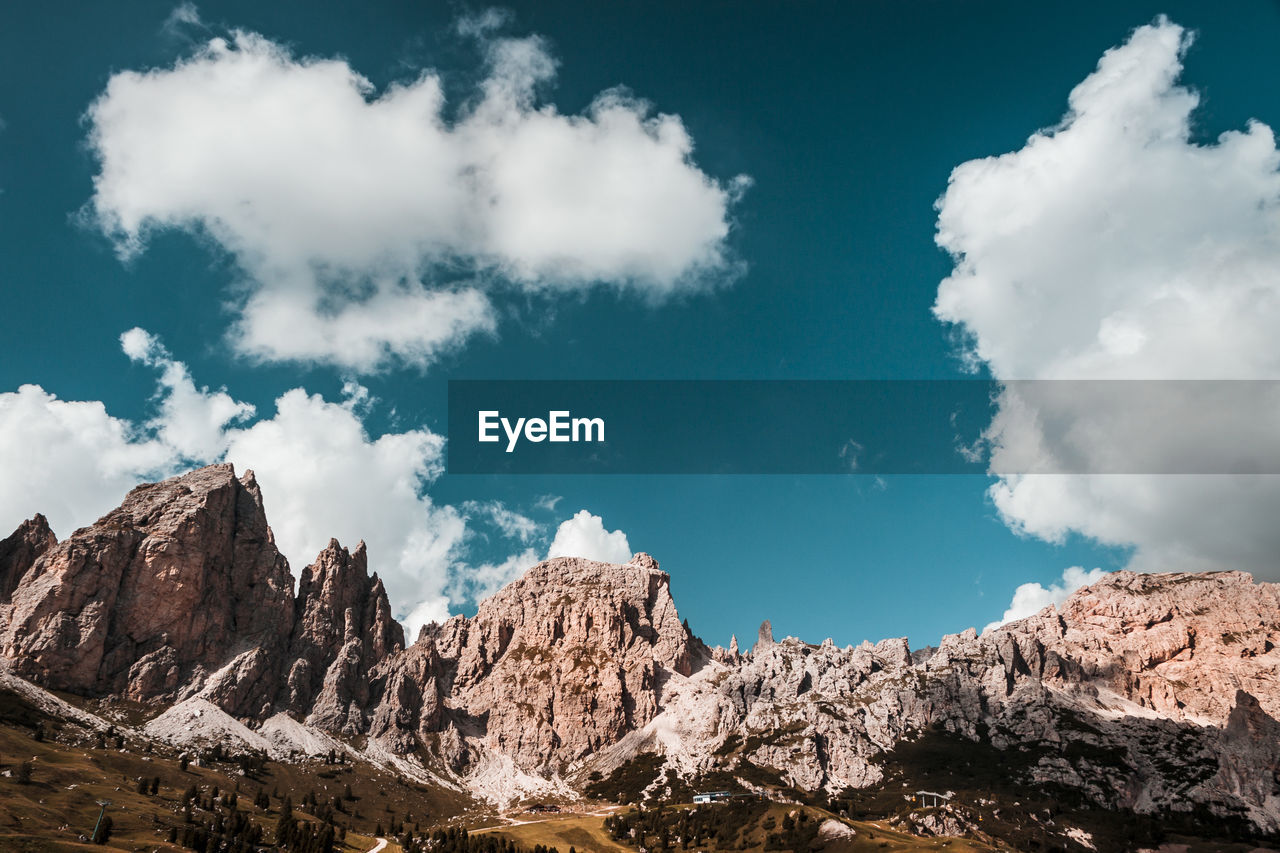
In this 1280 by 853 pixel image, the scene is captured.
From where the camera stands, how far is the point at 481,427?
4407 inches

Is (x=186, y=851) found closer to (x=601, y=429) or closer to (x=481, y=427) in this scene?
(x=481, y=427)

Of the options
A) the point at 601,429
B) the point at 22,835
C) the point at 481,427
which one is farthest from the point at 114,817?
the point at 601,429

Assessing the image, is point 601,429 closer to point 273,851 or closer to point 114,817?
point 273,851

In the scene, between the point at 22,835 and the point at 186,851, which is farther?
the point at 186,851

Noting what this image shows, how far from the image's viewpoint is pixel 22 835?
153 meters

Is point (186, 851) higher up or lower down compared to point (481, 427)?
lower down

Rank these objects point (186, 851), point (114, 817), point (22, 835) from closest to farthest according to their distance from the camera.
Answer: point (22, 835) → point (186, 851) → point (114, 817)

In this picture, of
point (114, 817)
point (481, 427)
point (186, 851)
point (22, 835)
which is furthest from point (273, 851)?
point (481, 427)

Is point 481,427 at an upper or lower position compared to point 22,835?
upper

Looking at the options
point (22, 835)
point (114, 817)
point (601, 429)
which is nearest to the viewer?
point (601, 429)

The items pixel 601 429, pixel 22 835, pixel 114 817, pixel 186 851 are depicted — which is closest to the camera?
pixel 601 429

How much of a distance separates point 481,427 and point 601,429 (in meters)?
18.0

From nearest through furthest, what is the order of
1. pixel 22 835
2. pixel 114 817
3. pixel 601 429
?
pixel 601 429
pixel 22 835
pixel 114 817

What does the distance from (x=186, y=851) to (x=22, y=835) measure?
35878mm
